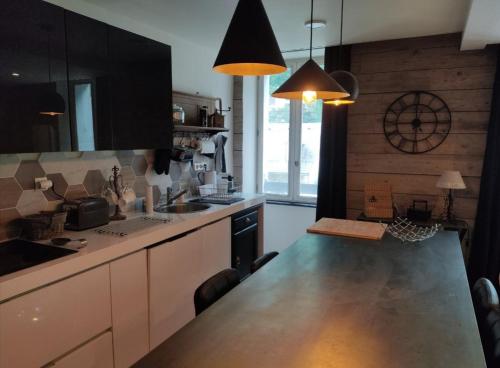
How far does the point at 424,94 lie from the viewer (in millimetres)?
3455

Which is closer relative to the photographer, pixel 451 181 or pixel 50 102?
pixel 50 102

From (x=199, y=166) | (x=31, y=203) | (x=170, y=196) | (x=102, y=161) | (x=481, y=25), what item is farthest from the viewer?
(x=199, y=166)

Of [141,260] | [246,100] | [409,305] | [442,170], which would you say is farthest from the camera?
[246,100]

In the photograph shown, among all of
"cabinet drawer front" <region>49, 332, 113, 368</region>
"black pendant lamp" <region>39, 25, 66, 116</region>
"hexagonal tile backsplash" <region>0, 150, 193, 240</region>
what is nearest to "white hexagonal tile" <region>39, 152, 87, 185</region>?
"hexagonal tile backsplash" <region>0, 150, 193, 240</region>

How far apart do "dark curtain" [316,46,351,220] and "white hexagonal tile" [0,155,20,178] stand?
263 centimetres

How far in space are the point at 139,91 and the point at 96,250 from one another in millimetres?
1145

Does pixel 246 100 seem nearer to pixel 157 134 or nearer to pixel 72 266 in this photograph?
pixel 157 134

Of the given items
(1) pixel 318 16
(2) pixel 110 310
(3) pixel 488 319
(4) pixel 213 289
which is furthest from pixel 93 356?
(1) pixel 318 16

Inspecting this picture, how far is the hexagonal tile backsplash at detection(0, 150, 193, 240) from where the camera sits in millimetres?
2068

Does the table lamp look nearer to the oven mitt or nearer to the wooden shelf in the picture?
the wooden shelf

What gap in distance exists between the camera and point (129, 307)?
6.95 ft

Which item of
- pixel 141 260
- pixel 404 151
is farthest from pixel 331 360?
pixel 404 151

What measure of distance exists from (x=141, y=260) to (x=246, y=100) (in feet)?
8.33

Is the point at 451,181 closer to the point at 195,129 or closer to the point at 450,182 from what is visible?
the point at 450,182
